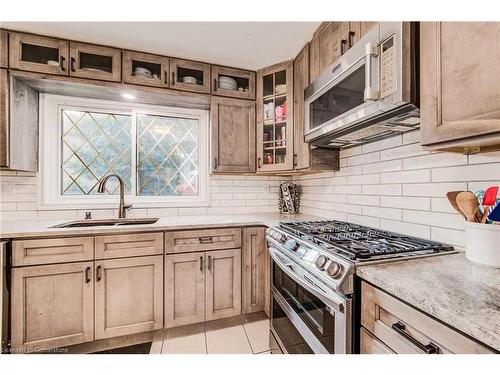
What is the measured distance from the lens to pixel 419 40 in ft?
3.26

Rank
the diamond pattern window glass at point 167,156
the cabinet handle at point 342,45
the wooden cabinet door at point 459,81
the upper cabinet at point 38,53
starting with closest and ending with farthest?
the wooden cabinet door at point 459,81 → the cabinet handle at point 342,45 → the upper cabinet at point 38,53 → the diamond pattern window glass at point 167,156

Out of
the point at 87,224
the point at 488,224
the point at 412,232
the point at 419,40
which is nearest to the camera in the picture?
the point at 488,224

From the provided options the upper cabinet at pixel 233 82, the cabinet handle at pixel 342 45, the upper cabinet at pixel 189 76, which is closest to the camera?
the cabinet handle at pixel 342 45

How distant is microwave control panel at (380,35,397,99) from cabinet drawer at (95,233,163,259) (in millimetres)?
1665

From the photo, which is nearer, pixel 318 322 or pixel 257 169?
pixel 318 322

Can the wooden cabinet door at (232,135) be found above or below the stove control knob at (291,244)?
above

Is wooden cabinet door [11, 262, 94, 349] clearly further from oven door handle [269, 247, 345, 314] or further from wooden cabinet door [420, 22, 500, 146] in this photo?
wooden cabinet door [420, 22, 500, 146]

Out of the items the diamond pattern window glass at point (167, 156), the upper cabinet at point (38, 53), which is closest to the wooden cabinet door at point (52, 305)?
the diamond pattern window glass at point (167, 156)

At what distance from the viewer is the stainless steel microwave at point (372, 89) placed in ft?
3.28

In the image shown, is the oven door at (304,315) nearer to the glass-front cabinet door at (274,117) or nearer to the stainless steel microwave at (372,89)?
the stainless steel microwave at (372,89)

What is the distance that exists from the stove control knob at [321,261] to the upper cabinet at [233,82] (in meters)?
1.77

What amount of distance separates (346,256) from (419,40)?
97cm

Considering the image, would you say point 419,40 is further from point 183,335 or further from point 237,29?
point 183,335

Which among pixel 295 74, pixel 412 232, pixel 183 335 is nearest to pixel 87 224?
pixel 183 335
